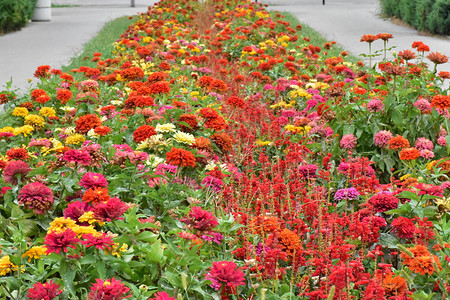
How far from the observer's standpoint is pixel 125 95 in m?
4.48

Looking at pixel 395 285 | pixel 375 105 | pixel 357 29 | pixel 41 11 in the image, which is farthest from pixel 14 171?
pixel 41 11

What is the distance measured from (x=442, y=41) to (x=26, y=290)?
38.3 feet

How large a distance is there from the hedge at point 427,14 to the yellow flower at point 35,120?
432 inches

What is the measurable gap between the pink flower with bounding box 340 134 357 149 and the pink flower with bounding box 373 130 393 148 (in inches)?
5.5

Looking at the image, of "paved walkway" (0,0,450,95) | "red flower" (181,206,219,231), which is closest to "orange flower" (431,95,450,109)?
"red flower" (181,206,219,231)

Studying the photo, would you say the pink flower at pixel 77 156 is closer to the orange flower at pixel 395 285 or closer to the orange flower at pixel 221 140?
the orange flower at pixel 221 140

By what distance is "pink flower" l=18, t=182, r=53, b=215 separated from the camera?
2268 mm

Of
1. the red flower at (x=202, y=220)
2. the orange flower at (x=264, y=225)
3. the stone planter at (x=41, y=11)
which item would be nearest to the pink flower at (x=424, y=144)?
the orange flower at (x=264, y=225)

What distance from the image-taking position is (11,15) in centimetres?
1389

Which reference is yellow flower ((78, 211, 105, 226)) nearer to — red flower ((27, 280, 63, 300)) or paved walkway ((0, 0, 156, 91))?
red flower ((27, 280, 63, 300))

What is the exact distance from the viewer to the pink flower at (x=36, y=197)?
2268 millimetres

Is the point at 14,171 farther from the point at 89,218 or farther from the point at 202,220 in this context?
the point at 202,220

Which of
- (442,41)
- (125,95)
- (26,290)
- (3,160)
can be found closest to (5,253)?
(26,290)

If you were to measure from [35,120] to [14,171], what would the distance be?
126 centimetres
